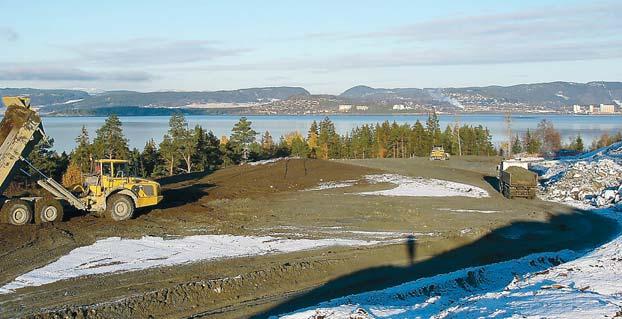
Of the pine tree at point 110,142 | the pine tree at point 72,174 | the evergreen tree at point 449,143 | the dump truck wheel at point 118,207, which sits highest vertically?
the pine tree at point 110,142

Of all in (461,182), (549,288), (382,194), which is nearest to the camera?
(549,288)

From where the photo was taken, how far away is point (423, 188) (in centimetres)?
3694

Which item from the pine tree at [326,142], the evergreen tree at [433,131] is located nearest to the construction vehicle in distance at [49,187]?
the pine tree at [326,142]

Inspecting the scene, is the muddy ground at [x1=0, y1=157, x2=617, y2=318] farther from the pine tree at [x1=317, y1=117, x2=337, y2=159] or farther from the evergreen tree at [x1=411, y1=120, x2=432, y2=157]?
the evergreen tree at [x1=411, y1=120, x2=432, y2=157]

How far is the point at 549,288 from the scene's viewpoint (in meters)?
11.9

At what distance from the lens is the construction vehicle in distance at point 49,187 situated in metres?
21.0

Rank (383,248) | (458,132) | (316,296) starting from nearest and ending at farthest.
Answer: (316,296) → (383,248) → (458,132)

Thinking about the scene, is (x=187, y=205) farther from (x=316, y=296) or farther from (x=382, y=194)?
(x=316, y=296)

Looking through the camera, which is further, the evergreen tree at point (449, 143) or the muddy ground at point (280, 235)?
the evergreen tree at point (449, 143)

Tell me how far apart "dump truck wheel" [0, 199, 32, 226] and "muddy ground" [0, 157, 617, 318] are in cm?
29

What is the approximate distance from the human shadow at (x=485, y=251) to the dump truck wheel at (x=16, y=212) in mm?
11599

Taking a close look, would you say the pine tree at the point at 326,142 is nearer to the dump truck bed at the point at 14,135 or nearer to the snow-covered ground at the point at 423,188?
the snow-covered ground at the point at 423,188

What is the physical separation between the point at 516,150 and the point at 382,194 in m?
65.5

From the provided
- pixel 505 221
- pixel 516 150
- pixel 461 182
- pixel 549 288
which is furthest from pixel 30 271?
pixel 516 150
